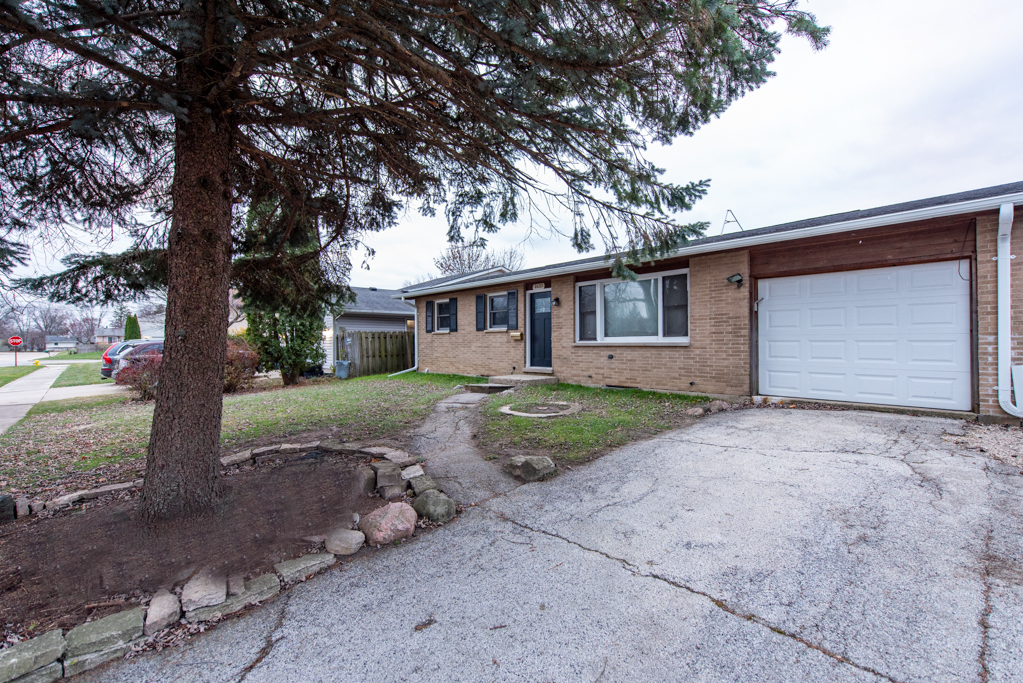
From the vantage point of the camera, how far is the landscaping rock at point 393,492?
11.8 ft

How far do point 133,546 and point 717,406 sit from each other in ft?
22.6

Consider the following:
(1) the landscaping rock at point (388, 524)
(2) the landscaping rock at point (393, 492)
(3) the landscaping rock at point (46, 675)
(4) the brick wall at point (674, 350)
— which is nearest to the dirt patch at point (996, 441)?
(4) the brick wall at point (674, 350)

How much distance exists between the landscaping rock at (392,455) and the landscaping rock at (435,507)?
2.98 ft

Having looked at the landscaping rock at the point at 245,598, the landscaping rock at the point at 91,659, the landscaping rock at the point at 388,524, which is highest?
the landscaping rock at the point at 388,524

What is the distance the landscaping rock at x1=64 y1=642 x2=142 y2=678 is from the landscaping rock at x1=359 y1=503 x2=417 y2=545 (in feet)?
4.10

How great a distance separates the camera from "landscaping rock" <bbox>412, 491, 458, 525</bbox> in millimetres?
3285

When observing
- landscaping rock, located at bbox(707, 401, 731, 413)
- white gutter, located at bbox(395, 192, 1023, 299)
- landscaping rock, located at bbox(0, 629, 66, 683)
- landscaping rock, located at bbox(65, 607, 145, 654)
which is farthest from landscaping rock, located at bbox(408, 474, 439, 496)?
landscaping rock, located at bbox(707, 401, 731, 413)

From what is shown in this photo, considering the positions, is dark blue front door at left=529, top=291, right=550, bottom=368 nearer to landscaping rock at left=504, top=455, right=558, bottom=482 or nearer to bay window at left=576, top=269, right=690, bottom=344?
bay window at left=576, top=269, right=690, bottom=344

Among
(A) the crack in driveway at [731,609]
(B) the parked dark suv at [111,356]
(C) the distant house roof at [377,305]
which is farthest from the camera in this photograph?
(C) the distant house roof at [377,305]

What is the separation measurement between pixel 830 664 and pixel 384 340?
14.4 metres

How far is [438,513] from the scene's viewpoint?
3291 millimetres

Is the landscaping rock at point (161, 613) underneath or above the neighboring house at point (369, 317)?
underneath

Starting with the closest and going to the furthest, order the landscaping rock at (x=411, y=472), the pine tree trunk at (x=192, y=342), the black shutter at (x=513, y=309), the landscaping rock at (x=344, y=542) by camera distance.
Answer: the landscaping rock at (x=344, y=542), the pine tree trunk at (x=192, y=342), the landscaping rock at (x=411, y=472), the black shutter at (x=513, y=309)

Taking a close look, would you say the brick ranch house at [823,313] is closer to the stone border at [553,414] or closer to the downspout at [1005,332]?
the downspout at [1005,332]
